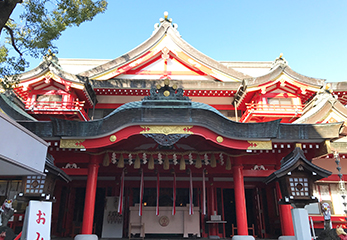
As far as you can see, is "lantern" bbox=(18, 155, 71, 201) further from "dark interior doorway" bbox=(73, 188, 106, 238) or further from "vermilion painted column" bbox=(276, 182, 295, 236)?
"vermilion painted column" bbox=(276, 182, 295, 236)

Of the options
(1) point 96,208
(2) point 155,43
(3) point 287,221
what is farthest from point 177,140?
(2) point 155,43

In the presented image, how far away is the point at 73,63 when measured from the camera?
21344mm

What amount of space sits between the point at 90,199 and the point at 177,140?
392 cm

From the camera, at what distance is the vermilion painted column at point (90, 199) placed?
950 centimetres

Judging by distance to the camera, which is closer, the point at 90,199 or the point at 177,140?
the point at 177,140

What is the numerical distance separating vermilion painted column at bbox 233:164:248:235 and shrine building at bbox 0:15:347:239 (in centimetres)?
4

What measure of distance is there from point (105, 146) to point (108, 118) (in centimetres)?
118

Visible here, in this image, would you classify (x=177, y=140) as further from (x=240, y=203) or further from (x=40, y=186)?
(x=40, y=186)

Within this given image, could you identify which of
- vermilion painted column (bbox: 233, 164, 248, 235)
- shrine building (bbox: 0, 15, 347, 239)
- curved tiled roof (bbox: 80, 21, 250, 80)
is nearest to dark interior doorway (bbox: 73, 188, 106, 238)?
shrine building (bbox: 0, 15, 347, 239)

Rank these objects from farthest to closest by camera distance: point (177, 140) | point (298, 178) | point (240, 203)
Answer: point (240, 203) < point (177, 140) < point (298, 178)

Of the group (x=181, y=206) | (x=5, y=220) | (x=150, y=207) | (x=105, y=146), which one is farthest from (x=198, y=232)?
(x=5, y=220)

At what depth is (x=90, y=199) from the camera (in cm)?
980

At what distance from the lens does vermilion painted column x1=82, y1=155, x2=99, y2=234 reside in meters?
9.50

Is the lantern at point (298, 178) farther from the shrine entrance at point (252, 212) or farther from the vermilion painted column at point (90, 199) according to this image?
the vermilion painted column at point (90, 199)
